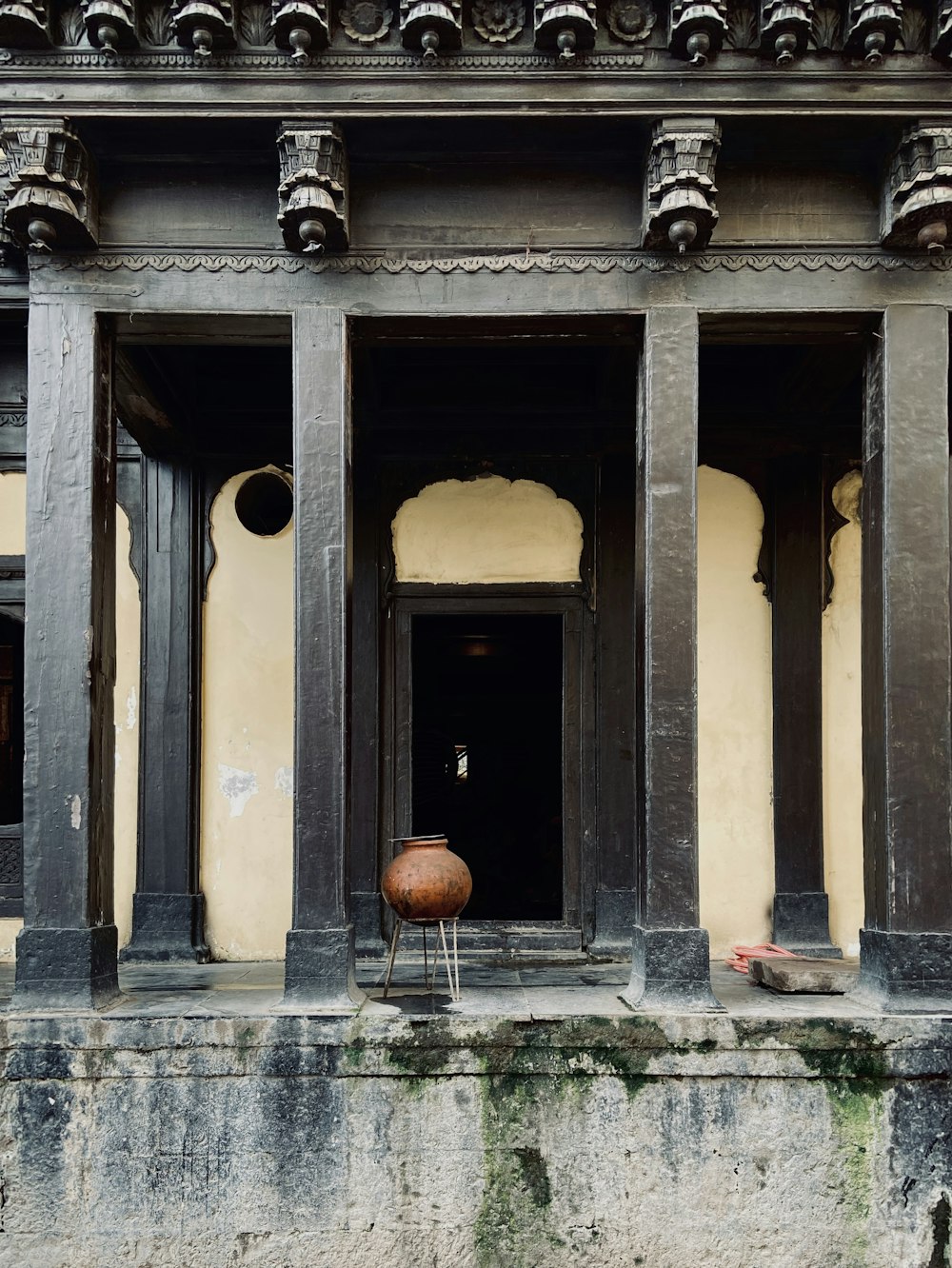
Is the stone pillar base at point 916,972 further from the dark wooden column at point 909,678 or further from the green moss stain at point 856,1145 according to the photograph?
the green moss stain at point 856,1145

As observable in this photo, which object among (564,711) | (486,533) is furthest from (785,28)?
(564,711)

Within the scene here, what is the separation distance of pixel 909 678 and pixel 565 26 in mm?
3505

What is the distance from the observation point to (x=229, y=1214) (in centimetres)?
490

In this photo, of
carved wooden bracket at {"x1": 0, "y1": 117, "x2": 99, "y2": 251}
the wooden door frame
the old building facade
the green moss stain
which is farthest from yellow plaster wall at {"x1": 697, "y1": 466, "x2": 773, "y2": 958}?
carved wooden bracket at {"x1": 0, "y1": 117, "x2": 99, "y2": 251}

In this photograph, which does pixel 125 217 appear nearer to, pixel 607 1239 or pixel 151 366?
pixel 151 366

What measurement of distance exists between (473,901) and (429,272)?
7946mm

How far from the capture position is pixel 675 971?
5.14 metres

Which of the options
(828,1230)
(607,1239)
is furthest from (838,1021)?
(607,1239)

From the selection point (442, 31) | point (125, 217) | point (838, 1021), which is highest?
point (442, 31)

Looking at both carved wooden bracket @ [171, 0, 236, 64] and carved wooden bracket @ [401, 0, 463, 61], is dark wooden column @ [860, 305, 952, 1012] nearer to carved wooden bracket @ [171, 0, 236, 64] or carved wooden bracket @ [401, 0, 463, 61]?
carved wooden bracket @ [401, 0, 463, 61]

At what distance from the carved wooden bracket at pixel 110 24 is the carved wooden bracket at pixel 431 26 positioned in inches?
50.5

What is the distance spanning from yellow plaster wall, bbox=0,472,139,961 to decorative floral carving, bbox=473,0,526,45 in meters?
3.88

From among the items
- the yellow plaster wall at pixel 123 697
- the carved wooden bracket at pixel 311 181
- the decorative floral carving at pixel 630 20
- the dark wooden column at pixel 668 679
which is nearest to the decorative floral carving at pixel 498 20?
the decorative floral carving at pixel 630 20

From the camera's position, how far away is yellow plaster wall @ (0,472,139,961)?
7109mm
